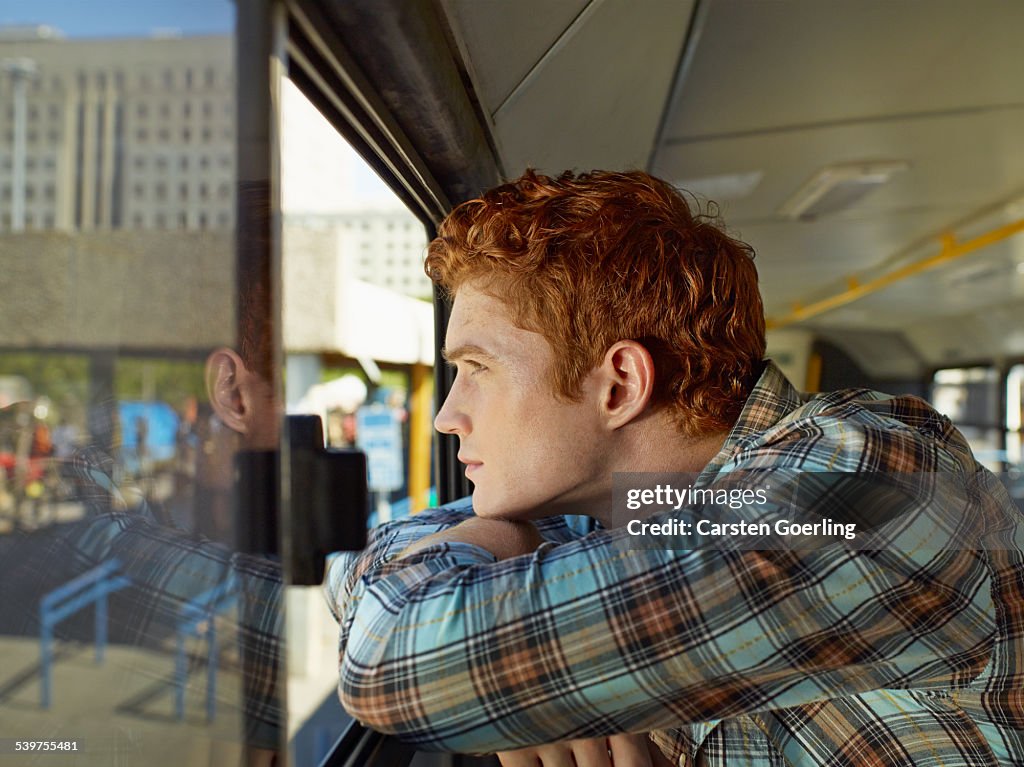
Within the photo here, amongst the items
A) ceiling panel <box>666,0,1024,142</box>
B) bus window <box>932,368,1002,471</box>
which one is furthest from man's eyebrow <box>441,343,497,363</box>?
bus window <box>932,368,1002,471</box>

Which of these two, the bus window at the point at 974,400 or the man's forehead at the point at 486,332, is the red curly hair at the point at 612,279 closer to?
the man's forehead at the point at 486,332

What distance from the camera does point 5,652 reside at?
562mm

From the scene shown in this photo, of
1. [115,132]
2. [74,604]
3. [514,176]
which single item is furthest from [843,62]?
[74,604]

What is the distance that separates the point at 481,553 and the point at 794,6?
140cm

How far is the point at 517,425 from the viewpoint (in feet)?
4.00

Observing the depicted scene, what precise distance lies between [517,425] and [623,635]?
0.43m

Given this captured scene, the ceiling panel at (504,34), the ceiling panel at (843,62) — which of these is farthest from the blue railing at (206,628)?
the ceiling panel at (843,62)

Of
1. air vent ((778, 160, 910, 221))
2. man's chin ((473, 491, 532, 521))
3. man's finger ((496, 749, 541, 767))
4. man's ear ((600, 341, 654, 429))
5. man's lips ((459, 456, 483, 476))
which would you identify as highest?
air vent ((778, 160, 910, 221))

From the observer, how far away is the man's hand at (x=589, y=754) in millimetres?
1109

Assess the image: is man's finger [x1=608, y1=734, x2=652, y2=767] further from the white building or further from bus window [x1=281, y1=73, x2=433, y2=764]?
the white building

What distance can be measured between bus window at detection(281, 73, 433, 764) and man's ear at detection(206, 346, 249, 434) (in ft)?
0.40

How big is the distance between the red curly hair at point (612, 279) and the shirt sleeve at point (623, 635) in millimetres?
388

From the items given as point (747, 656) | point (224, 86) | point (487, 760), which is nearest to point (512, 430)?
point (747, 656)

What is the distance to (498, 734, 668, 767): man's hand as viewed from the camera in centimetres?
111
